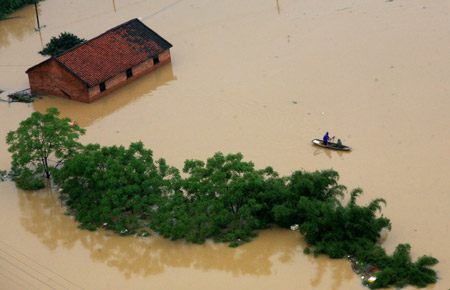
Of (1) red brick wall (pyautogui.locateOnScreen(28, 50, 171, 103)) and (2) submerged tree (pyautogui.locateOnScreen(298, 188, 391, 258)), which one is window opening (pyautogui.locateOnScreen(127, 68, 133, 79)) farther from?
(2) submerged tree (pyautogui.locateOnScreen(298, 188, 391, 258))

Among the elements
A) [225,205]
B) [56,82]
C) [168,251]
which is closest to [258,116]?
[225,205]

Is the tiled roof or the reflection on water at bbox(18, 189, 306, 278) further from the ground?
the tiled roof

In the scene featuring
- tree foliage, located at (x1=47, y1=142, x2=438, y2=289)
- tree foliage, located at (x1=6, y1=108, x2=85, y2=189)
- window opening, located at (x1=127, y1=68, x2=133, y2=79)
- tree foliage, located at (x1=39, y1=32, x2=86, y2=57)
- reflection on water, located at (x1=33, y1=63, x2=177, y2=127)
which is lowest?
tree foliage, located at (x1=47, y1=142, x2=438, y2=289)

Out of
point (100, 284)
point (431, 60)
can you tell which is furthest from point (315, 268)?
point (431, 60)

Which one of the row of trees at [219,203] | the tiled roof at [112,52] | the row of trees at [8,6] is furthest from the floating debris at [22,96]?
the row of trees at [8,6]

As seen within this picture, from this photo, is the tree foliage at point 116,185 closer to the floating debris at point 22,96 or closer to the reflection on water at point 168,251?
the reflection on water at point 168,251

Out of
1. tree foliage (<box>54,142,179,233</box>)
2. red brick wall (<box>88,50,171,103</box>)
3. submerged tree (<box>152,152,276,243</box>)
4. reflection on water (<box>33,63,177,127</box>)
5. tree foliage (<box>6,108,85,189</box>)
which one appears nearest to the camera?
submerged tree (<box>152,152,276,243</box>)

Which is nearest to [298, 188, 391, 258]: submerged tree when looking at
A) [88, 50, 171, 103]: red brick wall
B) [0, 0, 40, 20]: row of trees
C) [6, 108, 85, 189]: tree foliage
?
[6, 108, 85, 189]: tree foliage

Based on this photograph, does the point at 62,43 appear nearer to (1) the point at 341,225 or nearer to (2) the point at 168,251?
(2) the point at 168,251
